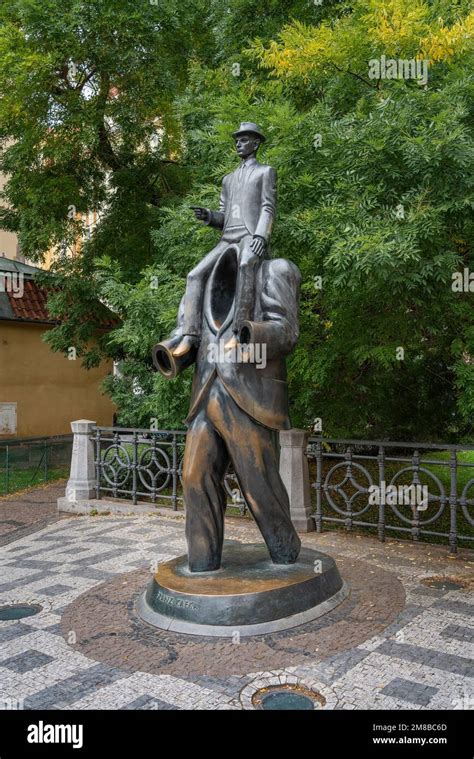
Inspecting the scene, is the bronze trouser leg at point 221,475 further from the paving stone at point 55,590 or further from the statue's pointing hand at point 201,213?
the paving stone at point 55,590

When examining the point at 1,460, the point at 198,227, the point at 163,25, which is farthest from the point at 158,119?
the point at 1,460

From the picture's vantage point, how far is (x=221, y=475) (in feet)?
18.2

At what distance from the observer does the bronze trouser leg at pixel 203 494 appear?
543cm

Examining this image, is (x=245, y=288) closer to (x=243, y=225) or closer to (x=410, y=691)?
(x=243, y=225)

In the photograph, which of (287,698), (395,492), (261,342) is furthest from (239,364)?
(395,492)

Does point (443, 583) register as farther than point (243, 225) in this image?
Yes

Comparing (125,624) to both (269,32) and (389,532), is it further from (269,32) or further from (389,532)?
(269,32)

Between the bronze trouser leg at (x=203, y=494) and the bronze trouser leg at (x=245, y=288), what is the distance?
2.74 ft

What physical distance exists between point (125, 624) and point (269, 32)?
10157 mm

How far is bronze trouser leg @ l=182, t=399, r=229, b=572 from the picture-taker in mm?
5426

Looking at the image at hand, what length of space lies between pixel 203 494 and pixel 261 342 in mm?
1437

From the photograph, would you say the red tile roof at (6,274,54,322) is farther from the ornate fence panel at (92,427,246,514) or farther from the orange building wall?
the ornate fence panel at (92,427,246,514)

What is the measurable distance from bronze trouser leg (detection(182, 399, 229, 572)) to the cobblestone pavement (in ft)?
2.48

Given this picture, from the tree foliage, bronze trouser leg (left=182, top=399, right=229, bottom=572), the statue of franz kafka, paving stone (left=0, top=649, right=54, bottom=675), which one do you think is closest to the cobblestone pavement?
paving stone (left=0, top=649, right=54, bottom=675)
